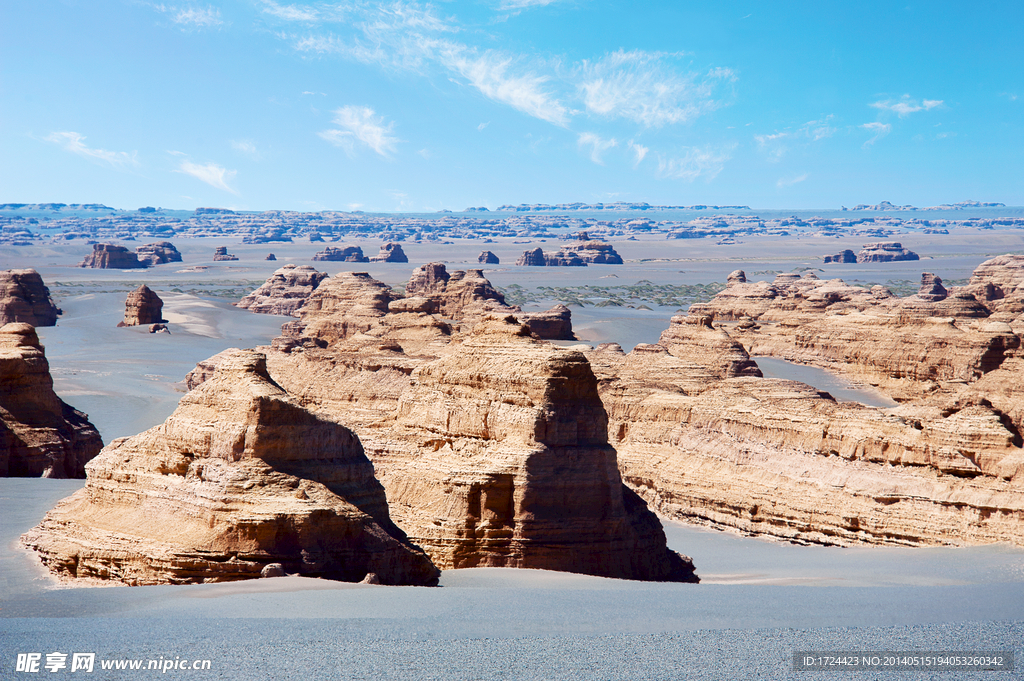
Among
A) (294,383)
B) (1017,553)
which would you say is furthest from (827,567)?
(294,383)

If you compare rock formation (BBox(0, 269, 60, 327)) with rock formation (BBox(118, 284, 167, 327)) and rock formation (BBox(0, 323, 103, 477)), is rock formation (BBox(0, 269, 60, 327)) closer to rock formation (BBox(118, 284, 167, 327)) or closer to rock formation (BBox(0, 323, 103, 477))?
rock formation (BBox(118, 284, 167, 327))

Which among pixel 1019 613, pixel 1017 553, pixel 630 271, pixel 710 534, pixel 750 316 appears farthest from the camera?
pixel 630 271

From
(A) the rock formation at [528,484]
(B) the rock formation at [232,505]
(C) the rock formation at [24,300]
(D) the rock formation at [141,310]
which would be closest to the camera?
(B) the rock formation at [232,505]

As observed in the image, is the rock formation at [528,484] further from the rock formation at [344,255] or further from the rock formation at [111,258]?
the rock formation at [111,258]

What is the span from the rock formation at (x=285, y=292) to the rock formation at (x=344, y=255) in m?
83.1

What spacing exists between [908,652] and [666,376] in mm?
27121

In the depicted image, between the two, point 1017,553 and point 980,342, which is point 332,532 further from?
point 980,342

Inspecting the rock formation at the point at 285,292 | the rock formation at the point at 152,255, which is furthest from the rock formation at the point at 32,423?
the rock formation at the point at 152,255

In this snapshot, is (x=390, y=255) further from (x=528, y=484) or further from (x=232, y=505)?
(x=232, y=505)

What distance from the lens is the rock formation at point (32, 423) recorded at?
28.6 meters

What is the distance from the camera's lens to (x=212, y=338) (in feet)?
256

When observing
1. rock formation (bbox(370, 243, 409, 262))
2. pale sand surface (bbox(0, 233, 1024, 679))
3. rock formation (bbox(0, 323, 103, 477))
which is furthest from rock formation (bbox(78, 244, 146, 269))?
pale sand surface (bbox(0, 233, 1024, 679))

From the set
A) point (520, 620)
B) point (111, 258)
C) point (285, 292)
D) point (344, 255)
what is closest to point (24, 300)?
point (285, 292)

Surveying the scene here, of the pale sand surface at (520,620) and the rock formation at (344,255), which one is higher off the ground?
the pale sand surface at (520,620)
